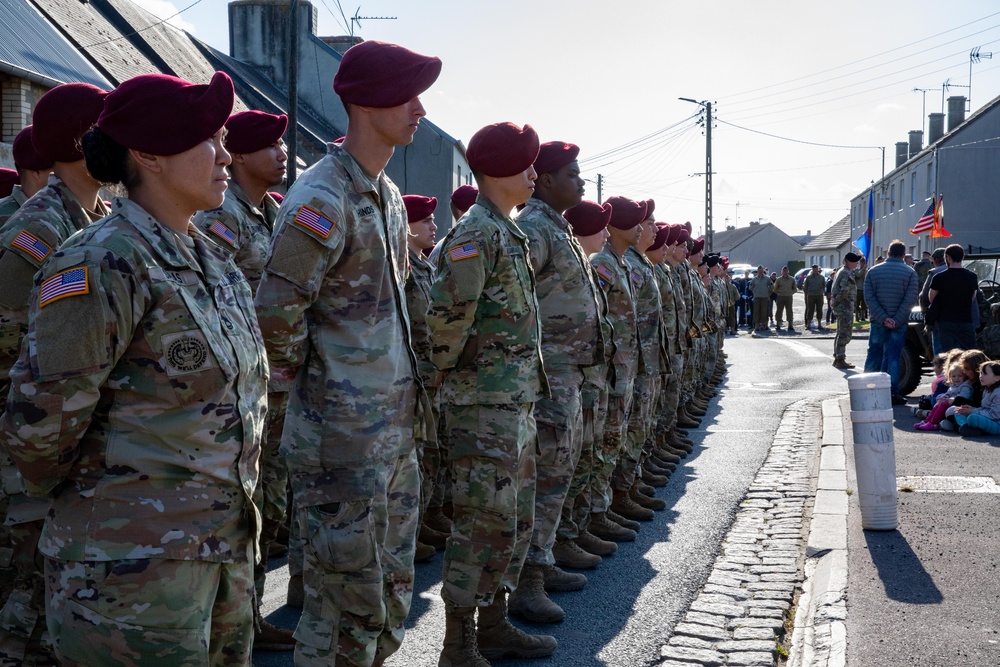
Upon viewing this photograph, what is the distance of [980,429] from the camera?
1055 cm

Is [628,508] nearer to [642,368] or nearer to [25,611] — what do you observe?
[642,368]

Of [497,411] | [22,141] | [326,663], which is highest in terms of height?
[22,141]

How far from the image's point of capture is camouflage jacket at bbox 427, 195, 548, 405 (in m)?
4.34

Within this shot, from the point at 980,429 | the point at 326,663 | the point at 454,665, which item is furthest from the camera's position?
the point at 980,429

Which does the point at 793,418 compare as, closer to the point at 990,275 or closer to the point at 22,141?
the point at 990,275

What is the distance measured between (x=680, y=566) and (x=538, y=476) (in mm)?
1632

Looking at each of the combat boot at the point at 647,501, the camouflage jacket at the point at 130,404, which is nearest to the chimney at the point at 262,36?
the combat boot at the point at 647,501

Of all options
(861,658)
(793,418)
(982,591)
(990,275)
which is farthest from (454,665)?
(990,275)

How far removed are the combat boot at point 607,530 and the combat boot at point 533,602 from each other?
1.67 meters

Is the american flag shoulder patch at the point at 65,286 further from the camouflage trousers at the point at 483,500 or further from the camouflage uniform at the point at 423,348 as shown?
the camouflage uniform at the point at 423,348

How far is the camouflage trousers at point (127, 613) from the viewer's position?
235 centimetres

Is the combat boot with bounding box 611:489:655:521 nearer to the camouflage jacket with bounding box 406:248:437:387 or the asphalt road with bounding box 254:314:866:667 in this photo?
the asphalt road with bounding box 254:314:866:667

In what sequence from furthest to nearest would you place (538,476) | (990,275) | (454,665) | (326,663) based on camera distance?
(990,275) → (538,476) → (454,665) → (326,663)

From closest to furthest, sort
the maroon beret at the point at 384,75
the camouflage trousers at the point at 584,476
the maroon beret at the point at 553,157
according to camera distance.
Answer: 1. the maroon beret at the point at 384,75
2. the maroon beret at the point at 553,157
3. the camouflage trousers at the point at 584,476
